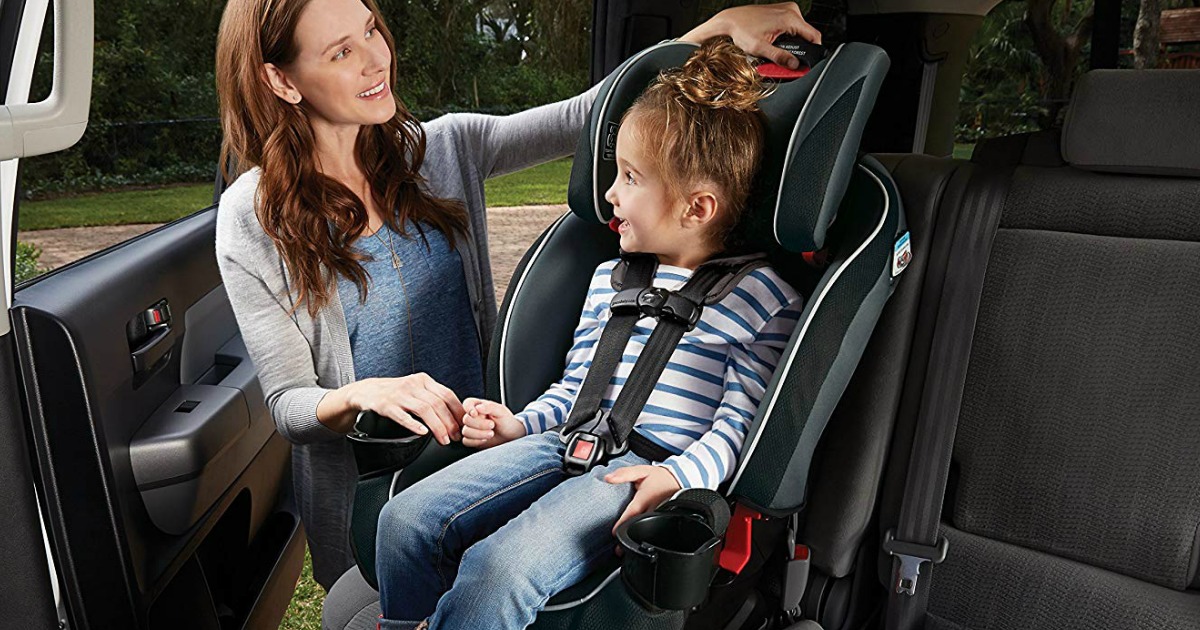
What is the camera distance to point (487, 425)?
1.46 metres

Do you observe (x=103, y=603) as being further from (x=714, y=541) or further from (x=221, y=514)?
(x=714, y=541)

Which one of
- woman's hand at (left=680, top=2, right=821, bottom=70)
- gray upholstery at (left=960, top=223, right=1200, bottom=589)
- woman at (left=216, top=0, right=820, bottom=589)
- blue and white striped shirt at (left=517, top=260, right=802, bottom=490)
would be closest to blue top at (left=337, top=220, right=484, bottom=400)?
woman at (left=216, top=0, right=820, bottom=589)

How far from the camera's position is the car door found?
1.32 meters

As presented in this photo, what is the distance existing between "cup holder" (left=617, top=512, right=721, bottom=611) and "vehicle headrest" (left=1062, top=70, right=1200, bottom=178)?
838mm

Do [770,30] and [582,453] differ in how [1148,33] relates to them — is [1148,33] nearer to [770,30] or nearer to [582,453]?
[770,30]

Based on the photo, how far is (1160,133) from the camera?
1.39 metres

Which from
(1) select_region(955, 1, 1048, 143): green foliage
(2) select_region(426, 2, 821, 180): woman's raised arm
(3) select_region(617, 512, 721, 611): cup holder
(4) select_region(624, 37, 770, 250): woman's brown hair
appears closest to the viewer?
(3) select_region(617, 512, 721, 611): cup holder

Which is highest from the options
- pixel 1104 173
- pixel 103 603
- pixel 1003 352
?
pixel 1104 173

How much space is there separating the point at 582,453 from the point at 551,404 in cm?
20

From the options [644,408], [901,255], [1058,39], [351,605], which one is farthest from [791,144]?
[1058,39]

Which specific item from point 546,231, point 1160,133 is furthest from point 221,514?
point 1160,133

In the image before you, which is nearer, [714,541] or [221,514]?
[714,541]

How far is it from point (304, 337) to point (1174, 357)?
1321 mm

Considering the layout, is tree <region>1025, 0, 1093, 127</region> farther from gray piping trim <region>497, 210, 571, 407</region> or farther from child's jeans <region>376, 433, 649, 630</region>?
child's jeans <region>376, 433, 649, 630</region>
